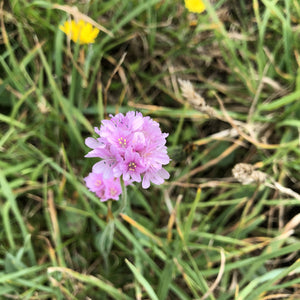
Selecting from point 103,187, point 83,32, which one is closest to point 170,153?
point 103,187

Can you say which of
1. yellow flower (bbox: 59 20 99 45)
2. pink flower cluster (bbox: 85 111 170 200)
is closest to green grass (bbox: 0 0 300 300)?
yellow flower (bbox: 59 20 99 45)

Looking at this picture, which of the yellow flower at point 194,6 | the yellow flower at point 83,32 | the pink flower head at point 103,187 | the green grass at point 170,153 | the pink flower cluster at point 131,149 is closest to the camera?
the pink flower cluster at point 131,149

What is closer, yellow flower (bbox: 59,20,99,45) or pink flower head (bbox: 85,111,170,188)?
pink flower head (bbox: 85,111,170,188)

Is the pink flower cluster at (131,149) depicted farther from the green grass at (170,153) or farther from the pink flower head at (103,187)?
the green grass at (170,153)


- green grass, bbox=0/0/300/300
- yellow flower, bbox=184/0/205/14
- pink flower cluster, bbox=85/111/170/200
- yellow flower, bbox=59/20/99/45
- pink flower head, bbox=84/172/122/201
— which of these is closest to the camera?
pink flower cluster, bbox=85/111/170/200

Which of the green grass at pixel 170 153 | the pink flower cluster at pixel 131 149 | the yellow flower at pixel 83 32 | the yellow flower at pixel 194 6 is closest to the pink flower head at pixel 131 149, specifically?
the pink flower cluster at pixel 131 149

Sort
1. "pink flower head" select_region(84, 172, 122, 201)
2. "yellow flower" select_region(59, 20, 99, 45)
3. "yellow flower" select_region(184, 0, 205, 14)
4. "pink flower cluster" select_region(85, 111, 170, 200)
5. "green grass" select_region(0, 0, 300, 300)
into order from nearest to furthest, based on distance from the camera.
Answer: "pink flower cluster" select_region(85, 111, 170, 200), "pink flower head" select_region(84, 172, 122, 201), "green grass" select_region(0, 0, 300, 300), "yellow flower" select_region(59, 20, 99, 45), "yellow flower" select_region(184, 0, 205, 14)

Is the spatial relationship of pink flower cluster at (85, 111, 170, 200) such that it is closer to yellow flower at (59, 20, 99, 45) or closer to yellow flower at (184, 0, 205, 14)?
yellow flower at (59, 20, 99, 45)

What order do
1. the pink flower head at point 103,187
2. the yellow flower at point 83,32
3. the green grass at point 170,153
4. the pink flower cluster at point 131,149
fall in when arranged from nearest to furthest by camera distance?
the pink flower cluster at point 131,149 → the pink flower head at point 103,187 → the green grass at point 170,153 → the yellow flower at point 83,32
